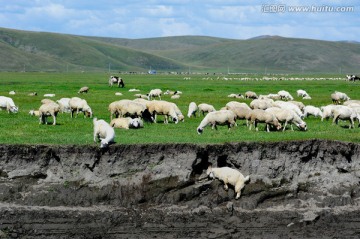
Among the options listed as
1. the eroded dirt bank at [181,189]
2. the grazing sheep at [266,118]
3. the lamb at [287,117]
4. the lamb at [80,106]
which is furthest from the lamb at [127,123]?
the lamb at [287,117]

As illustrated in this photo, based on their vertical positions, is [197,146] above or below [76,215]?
above

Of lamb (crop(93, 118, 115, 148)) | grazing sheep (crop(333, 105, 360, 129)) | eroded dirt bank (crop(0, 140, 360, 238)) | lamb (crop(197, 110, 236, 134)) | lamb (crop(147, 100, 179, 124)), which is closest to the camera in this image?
eroded dirt bank (crop(0, 140, 360, 238))

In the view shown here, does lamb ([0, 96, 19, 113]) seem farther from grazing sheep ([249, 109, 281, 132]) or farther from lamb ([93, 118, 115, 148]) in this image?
grazing sheep ([249, 109, 281, 132])

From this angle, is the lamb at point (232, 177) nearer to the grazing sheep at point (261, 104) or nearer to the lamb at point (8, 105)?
the grazing sheep at point (261, 104)

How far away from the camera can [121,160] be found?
70.7 ft

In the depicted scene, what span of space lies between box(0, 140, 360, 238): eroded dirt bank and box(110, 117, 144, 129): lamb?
581cm

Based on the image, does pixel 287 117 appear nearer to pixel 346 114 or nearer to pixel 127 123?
pixel 346 114

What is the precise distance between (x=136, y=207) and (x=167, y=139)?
11.7 feet

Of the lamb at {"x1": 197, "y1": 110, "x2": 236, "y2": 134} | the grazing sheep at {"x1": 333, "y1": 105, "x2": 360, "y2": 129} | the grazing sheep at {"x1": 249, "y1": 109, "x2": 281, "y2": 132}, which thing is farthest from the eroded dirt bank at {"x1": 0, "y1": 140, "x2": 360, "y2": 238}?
the grazing sheep at {"x1": 333, "y1": 105, "x2": 360, "y2": 129}

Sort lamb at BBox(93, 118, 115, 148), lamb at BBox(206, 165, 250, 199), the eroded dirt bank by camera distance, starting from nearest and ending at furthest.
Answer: the eroded dirt bank, lamb at BBox(206, 165, 250, 199), lamb at BBox(93, 118, 115, 148)

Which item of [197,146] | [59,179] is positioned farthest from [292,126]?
[59,179]

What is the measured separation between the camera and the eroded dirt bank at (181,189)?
765 inches

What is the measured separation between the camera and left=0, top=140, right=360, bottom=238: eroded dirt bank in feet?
63.7

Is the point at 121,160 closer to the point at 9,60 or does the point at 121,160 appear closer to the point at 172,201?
the point at 172,201
